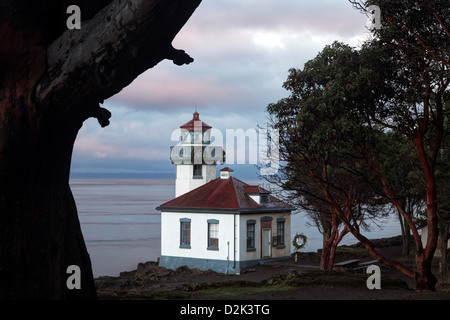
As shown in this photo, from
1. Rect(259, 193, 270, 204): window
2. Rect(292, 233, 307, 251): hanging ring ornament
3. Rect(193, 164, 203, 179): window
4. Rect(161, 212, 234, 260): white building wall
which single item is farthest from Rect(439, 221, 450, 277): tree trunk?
Rect(193, 164, 203, 179): window

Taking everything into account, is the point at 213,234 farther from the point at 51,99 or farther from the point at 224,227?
the point at 51,99

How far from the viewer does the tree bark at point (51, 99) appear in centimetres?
527

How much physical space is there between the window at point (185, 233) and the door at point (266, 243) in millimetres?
4518

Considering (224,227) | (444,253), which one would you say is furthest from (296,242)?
(444,253)

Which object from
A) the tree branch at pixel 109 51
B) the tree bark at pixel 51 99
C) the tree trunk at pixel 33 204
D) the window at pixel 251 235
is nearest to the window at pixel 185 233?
the window at pixel 251 235

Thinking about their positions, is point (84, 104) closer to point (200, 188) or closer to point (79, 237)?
point (79, 237)

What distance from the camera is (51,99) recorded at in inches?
225

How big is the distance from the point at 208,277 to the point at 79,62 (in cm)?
2389

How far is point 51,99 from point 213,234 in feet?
84.7

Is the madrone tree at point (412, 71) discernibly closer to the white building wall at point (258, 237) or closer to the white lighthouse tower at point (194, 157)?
the white building wall at point (258, 237)

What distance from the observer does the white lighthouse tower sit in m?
36.7

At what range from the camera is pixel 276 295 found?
40.3 feet

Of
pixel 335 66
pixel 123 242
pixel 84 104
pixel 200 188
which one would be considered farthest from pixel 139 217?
pixel 84 104

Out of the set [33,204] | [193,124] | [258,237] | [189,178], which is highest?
[193,124]
